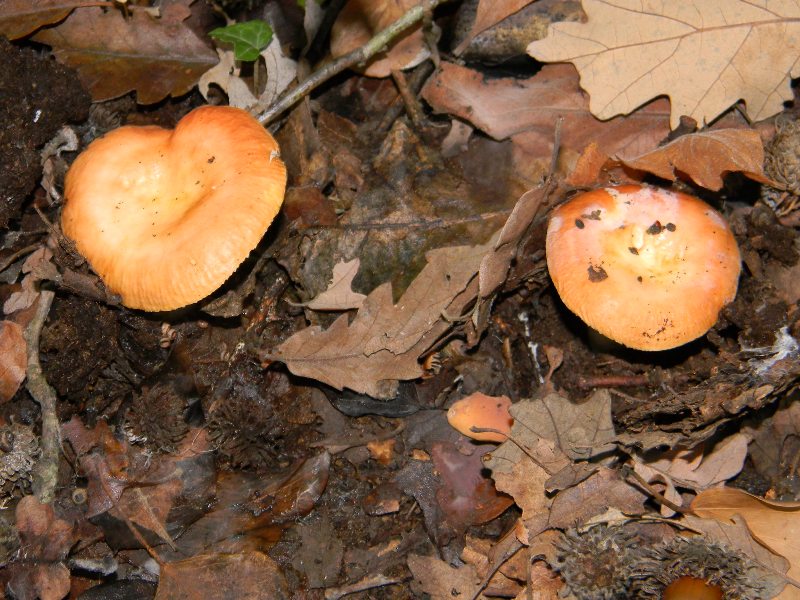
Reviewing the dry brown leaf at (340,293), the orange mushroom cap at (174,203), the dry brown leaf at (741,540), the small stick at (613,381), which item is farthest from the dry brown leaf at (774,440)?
the orange mushroom cap at (174,203)

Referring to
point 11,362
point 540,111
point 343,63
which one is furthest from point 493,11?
point 11,362

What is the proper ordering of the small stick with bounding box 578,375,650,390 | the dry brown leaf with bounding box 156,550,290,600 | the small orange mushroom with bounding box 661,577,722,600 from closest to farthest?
1. the small orange mushroom with bounding box 661,577,722,600
2. the dry brown leaf with bounding box 156,550,290,600
3. the small stick with bounding box 578,375,650,390

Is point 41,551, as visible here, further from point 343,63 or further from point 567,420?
point 343,63

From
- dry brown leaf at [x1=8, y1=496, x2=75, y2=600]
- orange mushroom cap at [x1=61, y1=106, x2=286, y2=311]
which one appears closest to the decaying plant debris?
dry brown leaf at [x1=8, y1=496, x2=75, y2=600]

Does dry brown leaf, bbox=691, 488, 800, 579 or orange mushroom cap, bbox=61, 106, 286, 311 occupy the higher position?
orange mushroom cap, bbox=61, 106, 286, 311

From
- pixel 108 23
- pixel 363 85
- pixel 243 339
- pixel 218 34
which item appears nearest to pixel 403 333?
pixel 243 339

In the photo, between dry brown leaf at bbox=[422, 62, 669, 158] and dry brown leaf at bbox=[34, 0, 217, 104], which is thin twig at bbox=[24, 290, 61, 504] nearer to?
dry brown leaf at bbox=[34, 0, 217, 104]

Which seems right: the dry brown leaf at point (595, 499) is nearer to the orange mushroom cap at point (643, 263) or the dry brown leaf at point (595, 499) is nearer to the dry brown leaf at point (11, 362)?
the orange mushroom cap at point (643, 263)
